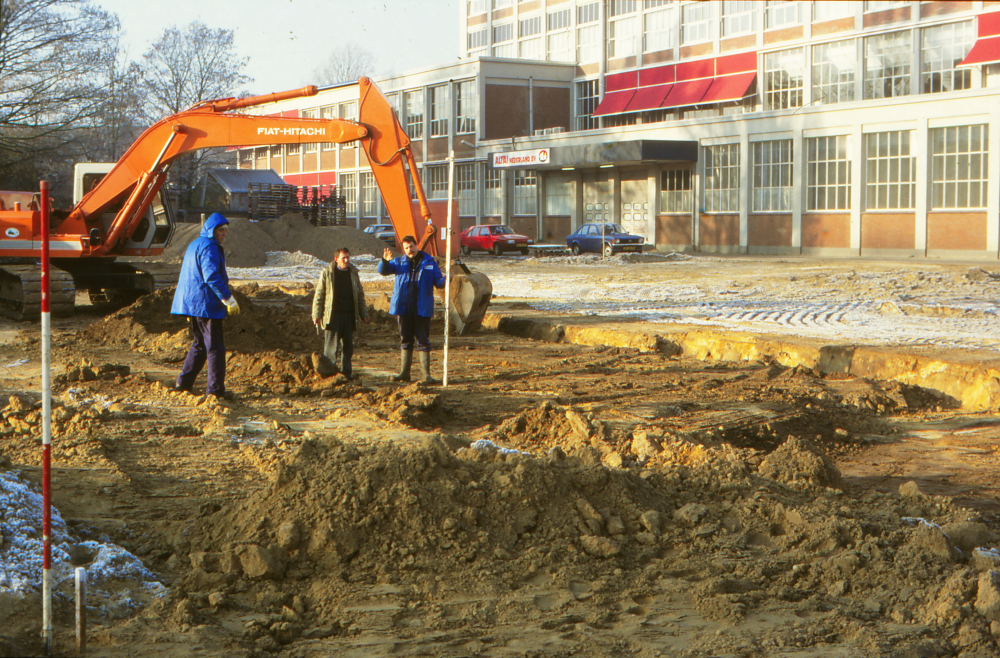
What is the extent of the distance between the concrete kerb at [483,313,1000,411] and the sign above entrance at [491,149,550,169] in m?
33.3

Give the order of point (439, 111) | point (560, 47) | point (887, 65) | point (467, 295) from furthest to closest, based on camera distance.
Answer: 1. point (560, 47)
2. point (439, 111)
3. point (887, 65)
4. point (467, 295)

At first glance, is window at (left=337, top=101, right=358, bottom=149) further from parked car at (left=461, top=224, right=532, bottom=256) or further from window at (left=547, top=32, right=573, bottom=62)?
parked car at (left=461, top=224, right=532, bottom=256)

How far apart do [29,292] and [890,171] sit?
3126cm

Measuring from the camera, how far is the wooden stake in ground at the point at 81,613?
399 centimetres

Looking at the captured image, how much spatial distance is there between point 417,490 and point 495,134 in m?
52.6

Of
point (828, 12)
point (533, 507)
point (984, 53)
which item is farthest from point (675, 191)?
point (533, 507)

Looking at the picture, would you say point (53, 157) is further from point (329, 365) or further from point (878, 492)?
point (878, 492)

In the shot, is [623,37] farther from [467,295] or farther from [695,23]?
[467,295]

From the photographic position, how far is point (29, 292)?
16438 mm

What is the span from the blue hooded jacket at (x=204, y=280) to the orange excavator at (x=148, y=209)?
425cm

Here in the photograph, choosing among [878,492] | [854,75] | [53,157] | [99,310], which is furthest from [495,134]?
[878,492]

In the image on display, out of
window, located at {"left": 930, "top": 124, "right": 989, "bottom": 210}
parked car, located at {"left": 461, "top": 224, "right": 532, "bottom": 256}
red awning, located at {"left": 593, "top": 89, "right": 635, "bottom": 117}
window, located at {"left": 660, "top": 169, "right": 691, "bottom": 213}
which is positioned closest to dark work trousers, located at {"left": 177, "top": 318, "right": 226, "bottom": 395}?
parked car, located at {"left": 461, "top": 224, "right": 532, "bottom": 256}

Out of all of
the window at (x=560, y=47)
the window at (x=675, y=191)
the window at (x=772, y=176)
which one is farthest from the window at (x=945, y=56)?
the window at (x=560, y=47)

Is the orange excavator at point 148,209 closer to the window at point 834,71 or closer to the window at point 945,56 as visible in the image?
the window at point 945,56
